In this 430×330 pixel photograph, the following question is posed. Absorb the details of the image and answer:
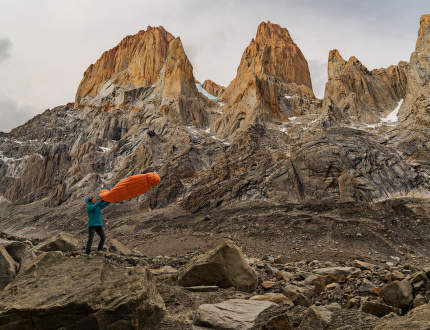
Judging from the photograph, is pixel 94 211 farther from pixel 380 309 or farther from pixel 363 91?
pixel 363 91

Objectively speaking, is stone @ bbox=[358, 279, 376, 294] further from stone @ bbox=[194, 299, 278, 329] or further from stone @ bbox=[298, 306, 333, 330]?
stone @ bbox=[194, 299, 278, 329]

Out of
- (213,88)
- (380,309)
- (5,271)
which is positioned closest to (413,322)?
(380,309)

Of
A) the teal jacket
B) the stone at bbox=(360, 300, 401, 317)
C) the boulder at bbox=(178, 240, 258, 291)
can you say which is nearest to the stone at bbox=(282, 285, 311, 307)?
the boulder at bbox=(178, 240, 258, 291)

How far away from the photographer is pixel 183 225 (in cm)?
2914

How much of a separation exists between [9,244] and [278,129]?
3796 cm

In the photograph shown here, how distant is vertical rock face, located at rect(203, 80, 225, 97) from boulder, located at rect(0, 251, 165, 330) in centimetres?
11093

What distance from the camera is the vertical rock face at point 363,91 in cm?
4266

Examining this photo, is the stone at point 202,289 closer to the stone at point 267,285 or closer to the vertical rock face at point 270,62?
the stone at point 267,285

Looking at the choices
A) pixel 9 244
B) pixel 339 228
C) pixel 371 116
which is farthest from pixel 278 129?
pixel 9 244

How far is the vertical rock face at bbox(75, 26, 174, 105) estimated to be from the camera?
72.1 m

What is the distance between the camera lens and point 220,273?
737 cm

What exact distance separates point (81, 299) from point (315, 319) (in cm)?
354

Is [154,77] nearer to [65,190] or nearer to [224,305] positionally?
[65,190]

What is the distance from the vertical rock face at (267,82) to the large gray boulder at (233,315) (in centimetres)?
3876
